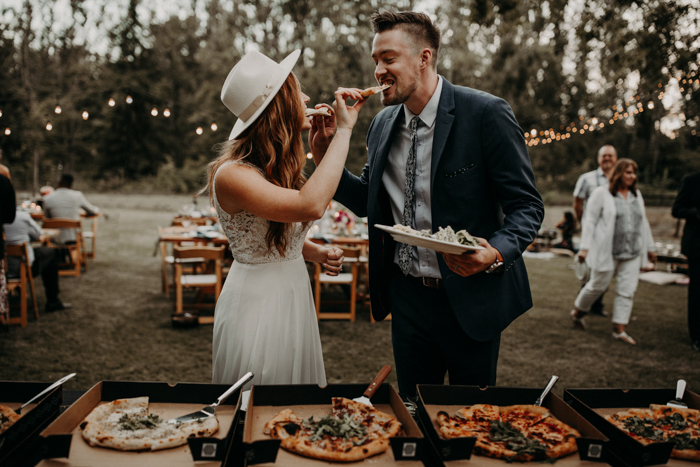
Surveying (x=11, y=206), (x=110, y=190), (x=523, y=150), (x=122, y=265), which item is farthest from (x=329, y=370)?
(x=110, y=190)

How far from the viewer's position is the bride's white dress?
173 centimetres

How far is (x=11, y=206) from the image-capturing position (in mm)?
4535

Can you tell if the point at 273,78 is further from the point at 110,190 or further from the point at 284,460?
the point at 110,190

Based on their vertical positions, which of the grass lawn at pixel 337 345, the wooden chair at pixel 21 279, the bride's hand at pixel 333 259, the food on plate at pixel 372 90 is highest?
the food on plate at pixel 372 90

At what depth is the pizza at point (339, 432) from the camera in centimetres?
110

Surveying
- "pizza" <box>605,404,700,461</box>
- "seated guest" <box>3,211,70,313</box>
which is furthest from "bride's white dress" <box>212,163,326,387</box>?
"seated guest" <box>3,211,70,313</box>

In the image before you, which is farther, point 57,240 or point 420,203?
point 57,240

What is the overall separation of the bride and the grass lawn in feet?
7.69

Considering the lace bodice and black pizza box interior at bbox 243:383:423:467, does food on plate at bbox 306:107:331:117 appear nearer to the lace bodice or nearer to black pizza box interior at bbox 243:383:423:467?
the lace bodice

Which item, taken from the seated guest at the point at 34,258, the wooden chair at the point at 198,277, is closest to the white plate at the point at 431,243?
the wooden chair at the point at 198,277

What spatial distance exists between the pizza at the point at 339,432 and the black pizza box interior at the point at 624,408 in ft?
1.70

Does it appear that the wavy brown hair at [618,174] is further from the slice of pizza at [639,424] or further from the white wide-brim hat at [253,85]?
the white wide-brim hat at [253,85]

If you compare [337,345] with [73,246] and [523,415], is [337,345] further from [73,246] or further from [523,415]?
[73,246]

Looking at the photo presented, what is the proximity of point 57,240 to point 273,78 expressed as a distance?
27.2ft
